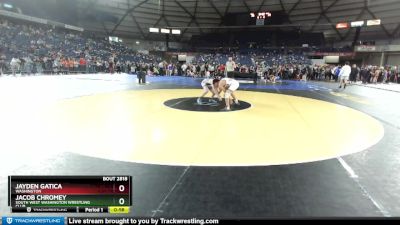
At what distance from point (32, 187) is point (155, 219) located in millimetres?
988

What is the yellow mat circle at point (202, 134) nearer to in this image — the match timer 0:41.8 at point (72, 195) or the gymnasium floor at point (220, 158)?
the gymnasium floor at point (220, 158)

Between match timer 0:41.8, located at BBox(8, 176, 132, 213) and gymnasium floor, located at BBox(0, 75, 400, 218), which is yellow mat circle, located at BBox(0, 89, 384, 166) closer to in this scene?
gymnasium floor, located at BBox(0, 75, 400, 218)

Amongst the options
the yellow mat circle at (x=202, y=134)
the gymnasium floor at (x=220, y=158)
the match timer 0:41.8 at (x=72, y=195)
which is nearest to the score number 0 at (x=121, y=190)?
the match timer 0:41.8 at (x=72, y=195)

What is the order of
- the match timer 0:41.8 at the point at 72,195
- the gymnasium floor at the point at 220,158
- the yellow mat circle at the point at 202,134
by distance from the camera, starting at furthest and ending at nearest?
1. the yellow mat circle at the point at 202,134
2. the gymnasium floor at the point at 220,158
3. the match timer 0:41.8 at the point at 72,195

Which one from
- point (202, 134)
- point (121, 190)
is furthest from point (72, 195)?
point (202, 134)

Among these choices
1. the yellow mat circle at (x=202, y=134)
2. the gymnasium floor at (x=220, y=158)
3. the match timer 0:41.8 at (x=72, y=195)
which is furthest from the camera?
the yellow mat circle at (x=202, y=134)

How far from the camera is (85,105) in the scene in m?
7.63

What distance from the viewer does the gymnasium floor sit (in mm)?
2535

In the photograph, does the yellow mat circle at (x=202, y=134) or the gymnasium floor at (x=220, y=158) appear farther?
the yellow mat circle at (x=202, y=134)

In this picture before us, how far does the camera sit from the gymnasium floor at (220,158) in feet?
8.32

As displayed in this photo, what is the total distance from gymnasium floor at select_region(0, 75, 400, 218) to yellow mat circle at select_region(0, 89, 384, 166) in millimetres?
17

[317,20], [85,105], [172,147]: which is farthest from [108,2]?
[172,147]

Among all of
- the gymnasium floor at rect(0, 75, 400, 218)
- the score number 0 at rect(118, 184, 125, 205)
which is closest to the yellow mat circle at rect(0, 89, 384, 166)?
the gymnasium floor at rect(0, 75, 400, 218)

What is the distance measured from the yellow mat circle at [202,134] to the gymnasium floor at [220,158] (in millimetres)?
17
